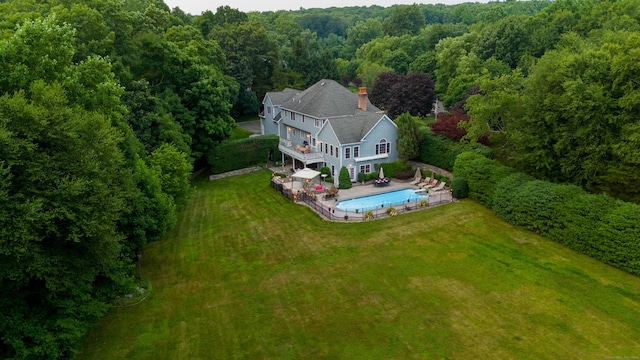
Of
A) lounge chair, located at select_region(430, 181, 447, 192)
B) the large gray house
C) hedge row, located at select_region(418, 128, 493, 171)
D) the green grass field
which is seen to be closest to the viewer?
the green grass field

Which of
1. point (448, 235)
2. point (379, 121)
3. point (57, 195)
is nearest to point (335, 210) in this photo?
point (448, 235)

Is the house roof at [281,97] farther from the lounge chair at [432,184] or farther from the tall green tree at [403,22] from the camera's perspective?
the tall green tree at [403,22]

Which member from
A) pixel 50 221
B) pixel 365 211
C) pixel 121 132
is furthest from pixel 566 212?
pixel 50 221

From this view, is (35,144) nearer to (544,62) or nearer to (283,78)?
(544,62)

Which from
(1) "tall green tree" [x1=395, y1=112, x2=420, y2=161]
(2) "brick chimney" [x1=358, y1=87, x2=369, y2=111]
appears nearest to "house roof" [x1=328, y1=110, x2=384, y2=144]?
(1) "tall green tree" [x1=395, y1=112, x2=420, y2=161]

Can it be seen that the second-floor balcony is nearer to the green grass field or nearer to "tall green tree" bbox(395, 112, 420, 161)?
"tall green tree" bbox(395, 112, 420, 161)

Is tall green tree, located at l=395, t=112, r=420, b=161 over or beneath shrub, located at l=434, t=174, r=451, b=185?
over

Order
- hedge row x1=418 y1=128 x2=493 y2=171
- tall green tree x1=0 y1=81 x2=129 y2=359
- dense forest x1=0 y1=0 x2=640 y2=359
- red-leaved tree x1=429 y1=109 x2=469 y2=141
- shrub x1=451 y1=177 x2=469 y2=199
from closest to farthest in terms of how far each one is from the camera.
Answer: tall green tree x1=0 y1=81 x2=129 y2=359 < dense forest x1=0 y1=0 x2=640 y2=359 < shrub x1=451 y1=177 x2=469 y2=199 < hedge row x1=418 y1=128 x2=493 y2=171 < red-leaved tree x1=429 y1=109 x2=469 y2=141

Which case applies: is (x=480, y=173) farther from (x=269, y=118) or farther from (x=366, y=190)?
(x=269, y=118)
